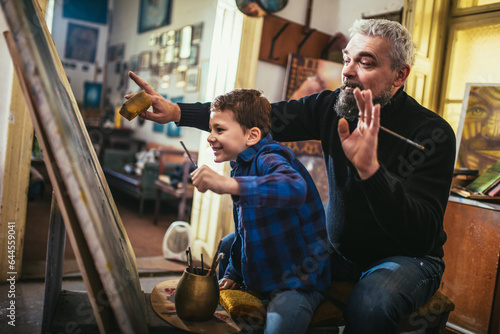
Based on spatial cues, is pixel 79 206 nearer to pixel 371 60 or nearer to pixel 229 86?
pixel 371 60

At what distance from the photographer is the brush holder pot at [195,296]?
1.18m

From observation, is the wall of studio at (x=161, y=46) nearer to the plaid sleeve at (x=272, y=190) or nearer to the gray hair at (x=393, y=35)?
the gray hair at (x=393, y=35)

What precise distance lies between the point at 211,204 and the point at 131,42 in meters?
5.69

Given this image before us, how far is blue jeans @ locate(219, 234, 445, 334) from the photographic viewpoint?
122 cm

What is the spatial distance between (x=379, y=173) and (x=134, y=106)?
2.89 feet

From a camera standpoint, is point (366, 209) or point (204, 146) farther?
point (204, 146)

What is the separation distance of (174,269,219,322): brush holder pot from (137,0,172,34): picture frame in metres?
6.05

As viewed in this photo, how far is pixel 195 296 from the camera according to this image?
118cm

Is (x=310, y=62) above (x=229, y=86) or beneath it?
above

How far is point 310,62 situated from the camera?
A: 3348 millimetres

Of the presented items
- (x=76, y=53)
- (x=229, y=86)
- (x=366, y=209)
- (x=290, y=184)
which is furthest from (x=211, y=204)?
(x=76, y=53)

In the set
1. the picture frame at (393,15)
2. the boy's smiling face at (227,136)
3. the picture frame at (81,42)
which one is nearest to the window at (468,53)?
the picture frame at (393,15)

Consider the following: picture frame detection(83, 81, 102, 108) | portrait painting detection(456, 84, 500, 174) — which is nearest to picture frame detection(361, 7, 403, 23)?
portrait painting detection(456, 84, 500, 174)

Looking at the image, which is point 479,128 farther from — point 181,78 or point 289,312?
point 181,78
